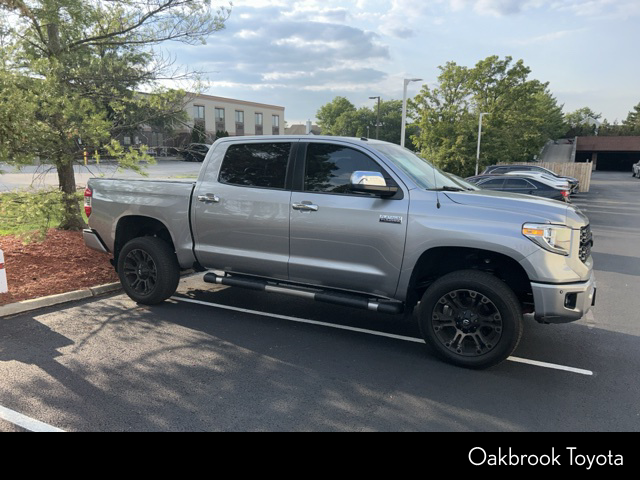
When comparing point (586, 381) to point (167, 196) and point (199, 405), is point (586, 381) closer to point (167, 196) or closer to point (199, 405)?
point (199, 405)

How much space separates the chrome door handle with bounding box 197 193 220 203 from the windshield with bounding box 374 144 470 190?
1862mm

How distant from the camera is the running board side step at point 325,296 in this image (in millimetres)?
4367

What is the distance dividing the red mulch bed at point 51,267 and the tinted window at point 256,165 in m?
2.81

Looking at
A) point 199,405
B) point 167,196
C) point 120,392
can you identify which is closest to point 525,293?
point 199,405

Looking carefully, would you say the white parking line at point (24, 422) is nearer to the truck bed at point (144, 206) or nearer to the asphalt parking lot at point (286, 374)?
the asphalt parking lot at point (286, 374)

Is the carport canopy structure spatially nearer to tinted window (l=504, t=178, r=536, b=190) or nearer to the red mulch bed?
tinted window (l=504, t=178, r=536, b=190)

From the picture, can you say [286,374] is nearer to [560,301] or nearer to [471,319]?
[471,319]

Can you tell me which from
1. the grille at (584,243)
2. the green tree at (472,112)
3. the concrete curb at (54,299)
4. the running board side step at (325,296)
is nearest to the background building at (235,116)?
the green tree at (472,112)

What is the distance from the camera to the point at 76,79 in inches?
294

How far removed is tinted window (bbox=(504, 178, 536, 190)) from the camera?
649 inches

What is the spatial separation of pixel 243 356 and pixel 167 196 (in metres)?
2.24

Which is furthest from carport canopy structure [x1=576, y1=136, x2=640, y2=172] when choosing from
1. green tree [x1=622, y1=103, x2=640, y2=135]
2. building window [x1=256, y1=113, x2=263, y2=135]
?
building window [x1=256, y1=113, x2=263, y2=135]

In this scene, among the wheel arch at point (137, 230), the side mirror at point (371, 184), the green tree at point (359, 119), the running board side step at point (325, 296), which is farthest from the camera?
the green tree at point (359, 119)

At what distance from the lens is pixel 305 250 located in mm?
4734
